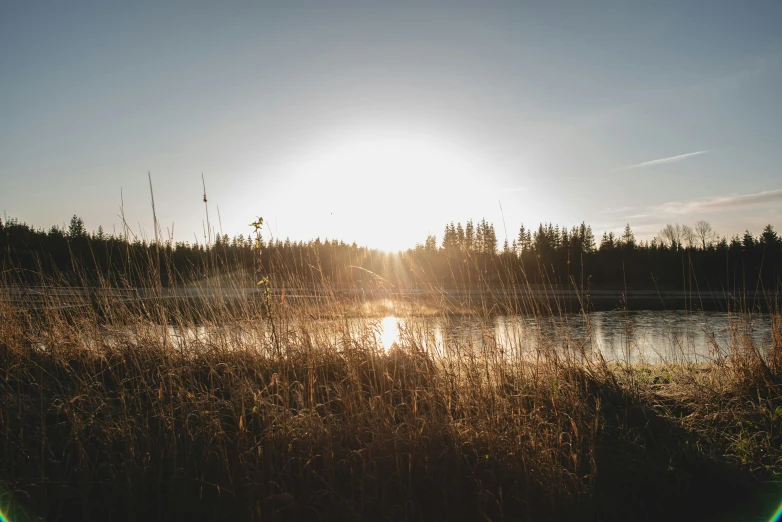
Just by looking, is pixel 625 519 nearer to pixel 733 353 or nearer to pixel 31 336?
pixel 733 353

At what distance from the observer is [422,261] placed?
19.0 metres

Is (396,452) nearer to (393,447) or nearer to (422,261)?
(393,447)

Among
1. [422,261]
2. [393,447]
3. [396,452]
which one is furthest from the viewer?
[422,261]

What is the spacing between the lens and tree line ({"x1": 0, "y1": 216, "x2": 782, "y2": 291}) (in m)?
5.21

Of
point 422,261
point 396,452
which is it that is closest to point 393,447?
point 396,452

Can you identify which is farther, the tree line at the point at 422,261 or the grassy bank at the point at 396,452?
the tree line at the point at 422,261

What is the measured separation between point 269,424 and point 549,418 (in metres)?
2.31

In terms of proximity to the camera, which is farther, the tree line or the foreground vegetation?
the tree line

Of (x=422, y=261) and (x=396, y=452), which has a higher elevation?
(x=422, y=261)

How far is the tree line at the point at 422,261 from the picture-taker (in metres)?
5.21

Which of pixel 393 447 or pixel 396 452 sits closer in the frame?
pixel 396 452

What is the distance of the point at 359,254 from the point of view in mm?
5441

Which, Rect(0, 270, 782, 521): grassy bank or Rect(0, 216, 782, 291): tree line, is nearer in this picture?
Rect(0, 270, 782, 521): grassy bank

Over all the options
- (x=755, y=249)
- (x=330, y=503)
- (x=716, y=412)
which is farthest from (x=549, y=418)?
(x=755, y=249)
